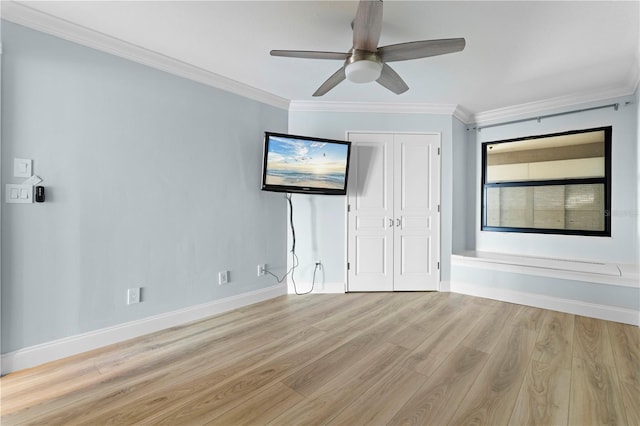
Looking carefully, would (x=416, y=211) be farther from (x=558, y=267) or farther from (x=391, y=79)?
(x=391, y=79)

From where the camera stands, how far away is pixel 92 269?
2.20m

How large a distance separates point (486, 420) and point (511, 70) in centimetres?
295

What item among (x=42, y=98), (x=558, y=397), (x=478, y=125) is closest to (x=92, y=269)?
(x=42, y=98)

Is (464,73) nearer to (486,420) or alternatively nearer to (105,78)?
(486,420)

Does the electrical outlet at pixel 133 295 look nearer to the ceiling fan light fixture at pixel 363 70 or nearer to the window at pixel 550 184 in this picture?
the ceiling fan light fixture at pixel 363 70

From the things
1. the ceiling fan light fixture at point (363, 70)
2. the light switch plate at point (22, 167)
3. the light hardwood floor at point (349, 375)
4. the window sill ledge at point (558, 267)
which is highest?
the ceiling fan light fixture at point (363, 70)

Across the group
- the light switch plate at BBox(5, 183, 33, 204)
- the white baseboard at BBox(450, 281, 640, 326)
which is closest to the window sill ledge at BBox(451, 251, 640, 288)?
the white baseboard at BBox(450, 281, 640, 326)

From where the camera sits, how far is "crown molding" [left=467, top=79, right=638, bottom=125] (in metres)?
3.10

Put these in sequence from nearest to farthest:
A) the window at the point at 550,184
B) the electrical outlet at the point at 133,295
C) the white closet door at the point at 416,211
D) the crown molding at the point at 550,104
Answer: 1. the electrical outlet at the point at 133,295
2. the crown molding at the point at 550,104
3. the window at the point at 550,184
4. the white closet door at the point at 416,211

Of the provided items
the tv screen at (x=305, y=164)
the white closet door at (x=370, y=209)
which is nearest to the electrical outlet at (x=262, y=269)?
the tv screen at (x=305, y=164)

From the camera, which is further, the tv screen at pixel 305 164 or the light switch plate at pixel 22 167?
the tv screen at pixel 305 164

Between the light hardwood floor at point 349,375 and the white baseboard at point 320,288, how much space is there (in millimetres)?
792

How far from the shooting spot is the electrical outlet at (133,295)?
2.38 metres

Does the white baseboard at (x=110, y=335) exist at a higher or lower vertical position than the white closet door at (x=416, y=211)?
lower
